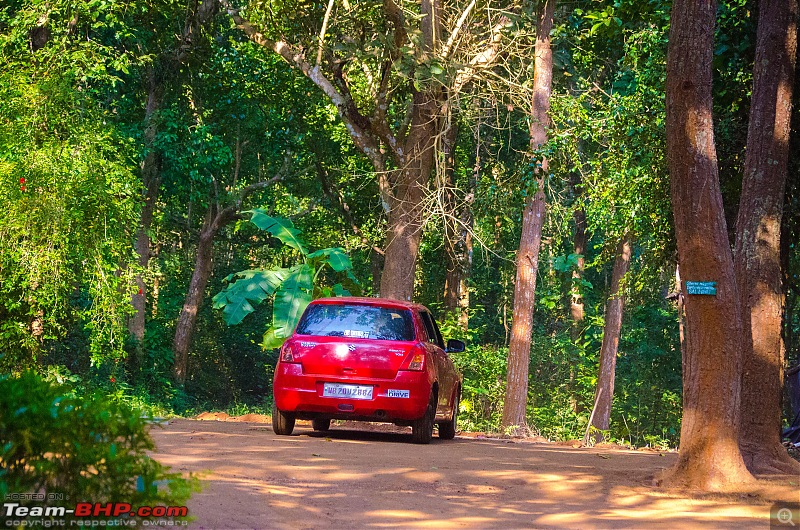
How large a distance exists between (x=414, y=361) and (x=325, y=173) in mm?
19799

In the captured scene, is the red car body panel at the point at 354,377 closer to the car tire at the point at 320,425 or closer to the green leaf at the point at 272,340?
the car tire at the point at 320,425

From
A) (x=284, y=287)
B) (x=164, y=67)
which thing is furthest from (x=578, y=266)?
(x=284, y=287)

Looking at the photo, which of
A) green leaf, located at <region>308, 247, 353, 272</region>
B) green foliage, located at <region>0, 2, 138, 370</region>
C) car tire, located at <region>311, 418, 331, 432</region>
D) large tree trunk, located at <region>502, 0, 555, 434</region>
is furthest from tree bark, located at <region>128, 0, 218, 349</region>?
car tire, located at <region>311, 418, 331, 432</region>

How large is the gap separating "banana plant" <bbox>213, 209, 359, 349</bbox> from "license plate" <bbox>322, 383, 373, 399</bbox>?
6.87m

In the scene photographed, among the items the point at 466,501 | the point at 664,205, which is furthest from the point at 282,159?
the point at 466,501

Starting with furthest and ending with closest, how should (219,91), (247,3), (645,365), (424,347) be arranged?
(645,365) < (219,91) < (247,3) < (424,347)

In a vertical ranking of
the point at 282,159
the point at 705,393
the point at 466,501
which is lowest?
the point at 466,501

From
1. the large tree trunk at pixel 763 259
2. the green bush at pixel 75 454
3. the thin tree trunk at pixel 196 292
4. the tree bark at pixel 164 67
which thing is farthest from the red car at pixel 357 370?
the thin tree trunk at pixel 196 292

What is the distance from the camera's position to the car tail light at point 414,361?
1449cm

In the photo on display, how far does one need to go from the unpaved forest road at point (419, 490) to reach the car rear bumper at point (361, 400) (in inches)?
20.1

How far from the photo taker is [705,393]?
10.5 m

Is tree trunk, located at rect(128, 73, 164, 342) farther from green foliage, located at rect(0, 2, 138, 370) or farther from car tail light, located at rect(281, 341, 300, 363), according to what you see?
car tail light, located at rect(281, 341, 300, 363)

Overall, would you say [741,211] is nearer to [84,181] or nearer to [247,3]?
[84,181]

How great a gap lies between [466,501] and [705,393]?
253cm
